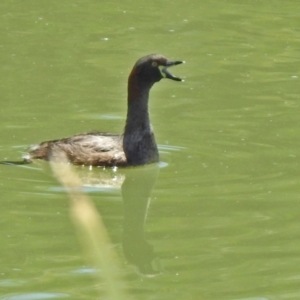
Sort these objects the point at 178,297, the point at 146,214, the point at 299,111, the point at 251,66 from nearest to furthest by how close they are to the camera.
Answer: the point at 178,297 → the point at 146,214 → the point at 299,111 → the point at 251,66

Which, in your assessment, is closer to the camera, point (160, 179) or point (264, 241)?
point (264, 241)

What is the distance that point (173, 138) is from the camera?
11.6 meters

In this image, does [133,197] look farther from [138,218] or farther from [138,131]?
[138,131]

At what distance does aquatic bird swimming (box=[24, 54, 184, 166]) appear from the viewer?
10.7m

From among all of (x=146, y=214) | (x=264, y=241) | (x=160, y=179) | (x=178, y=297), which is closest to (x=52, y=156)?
(x=160, y=179)

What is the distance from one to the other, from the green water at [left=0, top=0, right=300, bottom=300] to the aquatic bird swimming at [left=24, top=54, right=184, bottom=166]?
206mm

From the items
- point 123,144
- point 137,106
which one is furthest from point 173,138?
point 123,144

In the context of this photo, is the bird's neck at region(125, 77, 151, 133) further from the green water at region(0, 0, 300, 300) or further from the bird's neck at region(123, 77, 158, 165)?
the green water at region(0, 0, 300, 300)

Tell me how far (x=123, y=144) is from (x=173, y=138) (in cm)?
90

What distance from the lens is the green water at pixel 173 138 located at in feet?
23.9

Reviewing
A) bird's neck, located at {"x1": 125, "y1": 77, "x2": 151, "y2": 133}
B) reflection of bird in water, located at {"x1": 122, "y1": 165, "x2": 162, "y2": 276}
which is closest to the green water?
reflection of bird in water, located at {"x1": 122, "y1": 165, "x2": 162, "y2": 276}

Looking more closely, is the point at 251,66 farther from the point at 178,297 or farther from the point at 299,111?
the point at 178,297

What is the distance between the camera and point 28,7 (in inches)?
744

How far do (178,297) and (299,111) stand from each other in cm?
629
